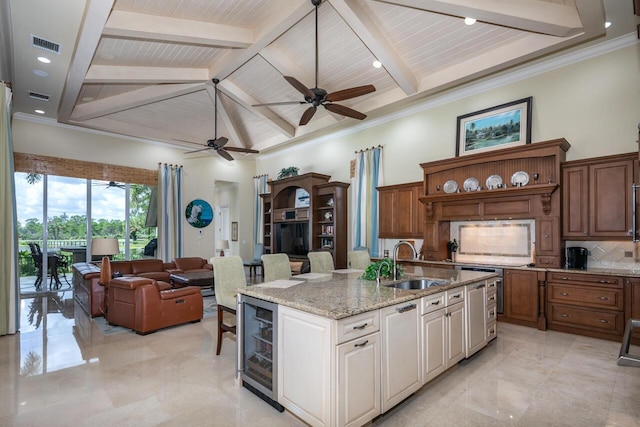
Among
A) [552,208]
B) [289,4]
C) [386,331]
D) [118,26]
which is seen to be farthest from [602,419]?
[118,26]

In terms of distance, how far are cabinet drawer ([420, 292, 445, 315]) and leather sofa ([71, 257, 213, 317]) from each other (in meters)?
3.83

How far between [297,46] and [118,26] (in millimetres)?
2597

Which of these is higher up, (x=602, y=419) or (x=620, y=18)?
(x=620, y=18)

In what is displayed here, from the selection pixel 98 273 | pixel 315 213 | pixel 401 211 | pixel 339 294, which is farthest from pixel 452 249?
pixel 98 273

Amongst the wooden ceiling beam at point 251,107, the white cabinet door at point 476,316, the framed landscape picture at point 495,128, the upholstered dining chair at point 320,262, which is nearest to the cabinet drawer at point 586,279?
the white cabinet door at point 476,316

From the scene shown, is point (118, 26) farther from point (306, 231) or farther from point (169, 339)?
point (306, 231)

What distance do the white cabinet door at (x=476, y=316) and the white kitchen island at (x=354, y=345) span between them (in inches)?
14.3

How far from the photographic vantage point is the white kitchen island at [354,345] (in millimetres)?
2012

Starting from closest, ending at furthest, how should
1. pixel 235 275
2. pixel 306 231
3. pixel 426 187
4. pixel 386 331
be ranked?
pixel 386 331 → pixel 235 275 → pixel 426 187 → pixel 306 231

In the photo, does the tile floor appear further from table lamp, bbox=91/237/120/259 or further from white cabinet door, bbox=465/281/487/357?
table lamp, bbox=91/237/120/259

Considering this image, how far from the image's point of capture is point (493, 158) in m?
4.98

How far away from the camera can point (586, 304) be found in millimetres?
4082

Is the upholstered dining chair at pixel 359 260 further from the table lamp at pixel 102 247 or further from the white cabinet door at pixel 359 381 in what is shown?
the table lamp at pixel 102 247

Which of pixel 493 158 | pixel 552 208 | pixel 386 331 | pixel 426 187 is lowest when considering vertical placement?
pixel 386 331
